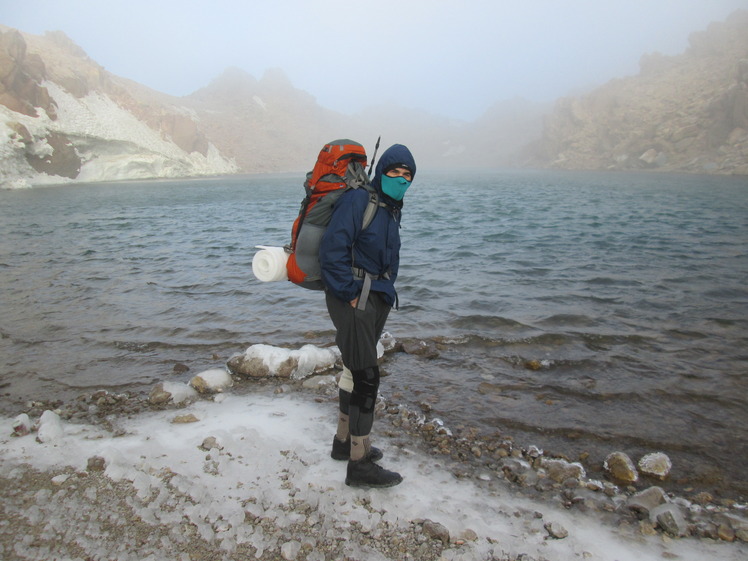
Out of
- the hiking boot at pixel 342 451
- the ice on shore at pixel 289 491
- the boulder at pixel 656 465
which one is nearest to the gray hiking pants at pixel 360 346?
the hiking boot at pixel 342 451

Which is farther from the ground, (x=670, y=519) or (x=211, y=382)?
(x=670, y=519)

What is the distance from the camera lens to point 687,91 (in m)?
113

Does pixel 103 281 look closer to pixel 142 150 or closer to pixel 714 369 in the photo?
pixel 714 369

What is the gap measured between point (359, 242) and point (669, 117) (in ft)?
383

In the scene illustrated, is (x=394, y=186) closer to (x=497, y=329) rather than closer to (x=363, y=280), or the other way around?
(x=363, y=280)

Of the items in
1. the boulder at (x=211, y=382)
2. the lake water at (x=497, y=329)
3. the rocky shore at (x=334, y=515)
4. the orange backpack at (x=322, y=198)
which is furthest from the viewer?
the boulder at (x=211, y=382)

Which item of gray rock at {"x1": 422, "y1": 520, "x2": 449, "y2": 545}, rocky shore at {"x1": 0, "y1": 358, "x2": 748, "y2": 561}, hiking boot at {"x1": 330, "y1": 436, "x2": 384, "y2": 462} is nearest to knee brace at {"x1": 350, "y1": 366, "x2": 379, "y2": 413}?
hiking boot at {"x1": 330, "y1": 436, "x2": 384, "y2": 462}

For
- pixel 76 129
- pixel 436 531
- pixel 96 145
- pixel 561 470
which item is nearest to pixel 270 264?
pixel 436 531

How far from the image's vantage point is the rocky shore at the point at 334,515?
272cm

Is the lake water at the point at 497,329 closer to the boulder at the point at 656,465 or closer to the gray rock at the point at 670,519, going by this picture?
the boulder at the point at 656,465

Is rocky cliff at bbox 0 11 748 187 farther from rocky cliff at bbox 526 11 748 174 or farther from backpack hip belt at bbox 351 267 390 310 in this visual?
backpack hip belt at bbox 351 267 390 310

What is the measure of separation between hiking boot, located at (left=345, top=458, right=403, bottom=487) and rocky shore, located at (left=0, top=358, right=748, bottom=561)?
68 mm

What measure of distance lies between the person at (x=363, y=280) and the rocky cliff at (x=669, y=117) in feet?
252

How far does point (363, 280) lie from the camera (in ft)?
10.3
